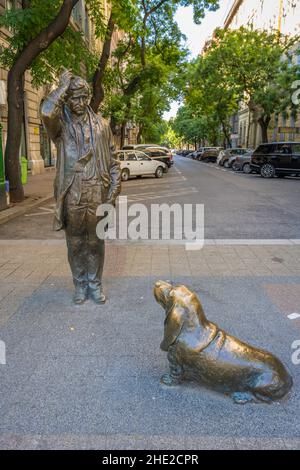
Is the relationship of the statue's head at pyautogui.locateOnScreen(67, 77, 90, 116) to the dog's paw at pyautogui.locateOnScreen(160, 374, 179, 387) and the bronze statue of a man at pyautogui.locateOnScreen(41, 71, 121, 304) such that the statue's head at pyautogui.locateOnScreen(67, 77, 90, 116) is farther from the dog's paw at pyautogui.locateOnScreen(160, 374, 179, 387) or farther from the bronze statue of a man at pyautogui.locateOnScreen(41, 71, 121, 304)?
the dog's paw at pyautogui.locateOnScreen(160, 374, 179, 387)

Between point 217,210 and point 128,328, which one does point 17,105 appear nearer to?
point 217,210

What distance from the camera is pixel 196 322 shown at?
260cm

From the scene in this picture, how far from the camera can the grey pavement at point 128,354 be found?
231cm

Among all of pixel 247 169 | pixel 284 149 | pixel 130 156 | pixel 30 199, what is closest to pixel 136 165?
pixel 130 156

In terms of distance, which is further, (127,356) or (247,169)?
(247,169)

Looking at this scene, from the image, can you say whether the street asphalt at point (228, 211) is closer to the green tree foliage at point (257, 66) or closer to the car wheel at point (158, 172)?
the car wheel at point (158, 172)

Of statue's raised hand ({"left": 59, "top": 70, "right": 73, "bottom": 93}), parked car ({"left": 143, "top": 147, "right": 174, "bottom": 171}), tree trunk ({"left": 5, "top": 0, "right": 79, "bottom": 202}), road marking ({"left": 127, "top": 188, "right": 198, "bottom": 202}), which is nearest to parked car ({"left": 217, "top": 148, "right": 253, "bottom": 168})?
parked car ({"left": 143, "top": 147, "right": 174, "bottom": 171})

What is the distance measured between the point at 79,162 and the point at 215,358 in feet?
6.96

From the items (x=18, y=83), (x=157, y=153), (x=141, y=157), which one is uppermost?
(x=18, y=83)

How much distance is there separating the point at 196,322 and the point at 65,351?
126 cm

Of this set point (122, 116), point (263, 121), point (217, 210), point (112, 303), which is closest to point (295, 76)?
point (263, 121)

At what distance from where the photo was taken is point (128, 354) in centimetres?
319

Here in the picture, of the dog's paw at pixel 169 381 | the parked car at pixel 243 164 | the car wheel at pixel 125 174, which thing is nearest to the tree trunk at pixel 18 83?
the car wheel at pixel 125 174

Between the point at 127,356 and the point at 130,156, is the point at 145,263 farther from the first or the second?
the point at 130,156
